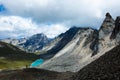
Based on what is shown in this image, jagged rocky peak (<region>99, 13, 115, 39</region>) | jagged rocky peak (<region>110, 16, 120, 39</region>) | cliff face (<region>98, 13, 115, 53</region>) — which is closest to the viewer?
jagged rocky peak (<region>110, 16, 120, 39</region>)

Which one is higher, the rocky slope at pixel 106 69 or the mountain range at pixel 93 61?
the mountain range at pixel 93 61

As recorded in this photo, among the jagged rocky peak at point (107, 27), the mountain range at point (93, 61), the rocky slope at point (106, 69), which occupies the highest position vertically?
the jagged rocky peak at point (107, 27)

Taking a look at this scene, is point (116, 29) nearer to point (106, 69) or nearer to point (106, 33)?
point (106, 33)

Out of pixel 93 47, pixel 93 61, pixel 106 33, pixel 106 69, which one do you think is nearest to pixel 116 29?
pixel 106 33

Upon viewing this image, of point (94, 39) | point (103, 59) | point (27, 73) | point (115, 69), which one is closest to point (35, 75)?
point (27, 73)

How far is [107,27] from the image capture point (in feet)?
566

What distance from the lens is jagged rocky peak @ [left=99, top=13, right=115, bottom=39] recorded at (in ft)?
557

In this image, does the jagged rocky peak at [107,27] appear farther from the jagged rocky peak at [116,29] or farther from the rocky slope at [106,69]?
the rocky slope at [106,69]

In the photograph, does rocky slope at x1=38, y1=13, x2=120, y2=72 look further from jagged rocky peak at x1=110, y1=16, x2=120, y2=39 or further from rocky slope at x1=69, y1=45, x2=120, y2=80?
rocky slope at x1=69, y1=45, x2=120, y2=80

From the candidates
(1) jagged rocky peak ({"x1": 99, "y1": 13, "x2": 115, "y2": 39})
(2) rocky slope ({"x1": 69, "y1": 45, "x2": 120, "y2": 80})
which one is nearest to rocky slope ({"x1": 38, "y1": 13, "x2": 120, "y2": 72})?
(1) jagged rocky peak ({"x1": 99, "y1": 13, "x2": 115, "y2": 39})

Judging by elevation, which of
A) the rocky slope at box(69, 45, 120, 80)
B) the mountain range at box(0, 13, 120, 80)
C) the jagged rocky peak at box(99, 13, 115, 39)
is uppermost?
the jagged rocky peak at box(99, 13, 115, 39)

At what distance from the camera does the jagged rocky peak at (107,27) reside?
169800 mm

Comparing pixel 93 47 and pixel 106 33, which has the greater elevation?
pixel 106 33

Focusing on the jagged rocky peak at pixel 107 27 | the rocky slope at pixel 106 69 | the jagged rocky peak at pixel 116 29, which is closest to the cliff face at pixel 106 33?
the jagged rocky peak at pixel 107 27
